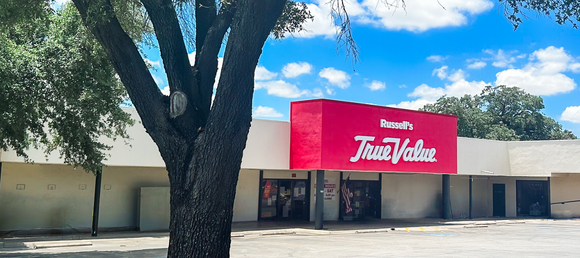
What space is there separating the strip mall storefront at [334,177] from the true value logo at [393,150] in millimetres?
48

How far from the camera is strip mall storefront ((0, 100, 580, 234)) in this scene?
19641 mm

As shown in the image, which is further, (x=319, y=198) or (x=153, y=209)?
(x=319, y=198)

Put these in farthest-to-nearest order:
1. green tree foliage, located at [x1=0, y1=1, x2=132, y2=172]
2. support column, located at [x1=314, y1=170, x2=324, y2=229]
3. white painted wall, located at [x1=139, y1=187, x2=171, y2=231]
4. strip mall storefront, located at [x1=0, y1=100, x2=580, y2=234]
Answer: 1. support column, located at [x1=314, y1=170, x2=324, y2=229]
2. white painted wall, located at [x1=139, y1=187, x2=171, y2=231]
3. strip mall storefront, located at [x1=0, y1=100, x2=580, y2=234]
4. green tree foliage, located at [x1=0, y1=1, x2=132, y2=172]

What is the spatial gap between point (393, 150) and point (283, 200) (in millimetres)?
5883

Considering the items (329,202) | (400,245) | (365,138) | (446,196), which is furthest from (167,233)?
(446,196)

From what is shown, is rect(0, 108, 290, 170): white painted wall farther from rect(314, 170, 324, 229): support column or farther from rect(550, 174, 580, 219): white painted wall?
rect(550, 174, 580, 219): white painted wall

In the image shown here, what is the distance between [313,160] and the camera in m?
21.8

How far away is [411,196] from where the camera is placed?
101 feet

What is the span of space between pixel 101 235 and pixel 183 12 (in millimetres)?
13233

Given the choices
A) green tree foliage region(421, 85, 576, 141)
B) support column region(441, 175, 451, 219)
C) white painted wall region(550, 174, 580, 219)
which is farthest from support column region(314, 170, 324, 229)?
green tree foliage region(421, 85, 576, 141)

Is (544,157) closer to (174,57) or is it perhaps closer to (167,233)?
(167,233)

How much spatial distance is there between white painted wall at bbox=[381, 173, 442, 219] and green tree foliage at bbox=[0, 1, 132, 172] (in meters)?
18.9

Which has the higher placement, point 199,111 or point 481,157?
point 481,157

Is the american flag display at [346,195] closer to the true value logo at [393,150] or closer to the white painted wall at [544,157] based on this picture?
the true value logo at [393,150]
